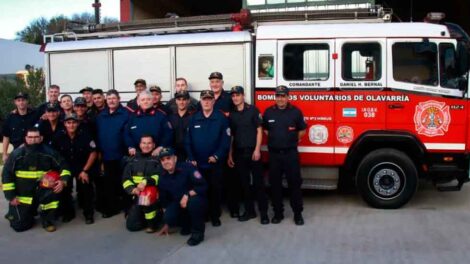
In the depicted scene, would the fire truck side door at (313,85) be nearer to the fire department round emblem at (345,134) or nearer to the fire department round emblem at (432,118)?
the fire department round emblem at (345,134)

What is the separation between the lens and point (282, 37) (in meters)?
7.03

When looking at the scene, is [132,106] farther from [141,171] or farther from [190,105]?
[141,171]

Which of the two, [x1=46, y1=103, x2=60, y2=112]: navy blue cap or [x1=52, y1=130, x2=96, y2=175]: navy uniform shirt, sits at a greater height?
[x1=46, y1=103, x2=60, y2=112]: navy blue cap

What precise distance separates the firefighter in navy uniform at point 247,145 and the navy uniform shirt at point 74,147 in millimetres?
1927

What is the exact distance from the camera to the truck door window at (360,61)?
22.6 feet

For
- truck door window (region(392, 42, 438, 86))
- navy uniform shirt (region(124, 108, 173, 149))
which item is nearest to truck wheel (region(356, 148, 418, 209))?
truck door window (region(392, 42, 438, 86))

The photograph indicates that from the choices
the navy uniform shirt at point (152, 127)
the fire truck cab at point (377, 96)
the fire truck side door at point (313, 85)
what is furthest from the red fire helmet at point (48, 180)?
the fire truck side door at point (313, 85)

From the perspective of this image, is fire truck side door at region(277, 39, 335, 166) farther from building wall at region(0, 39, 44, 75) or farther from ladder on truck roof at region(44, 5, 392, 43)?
building wall at region(0, 39, 44, 75)

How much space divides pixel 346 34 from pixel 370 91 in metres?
0.85

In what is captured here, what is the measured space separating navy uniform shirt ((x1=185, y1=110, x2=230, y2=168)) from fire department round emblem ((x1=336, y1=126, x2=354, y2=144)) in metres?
1.67

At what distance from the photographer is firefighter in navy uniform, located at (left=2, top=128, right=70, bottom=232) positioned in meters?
6.42

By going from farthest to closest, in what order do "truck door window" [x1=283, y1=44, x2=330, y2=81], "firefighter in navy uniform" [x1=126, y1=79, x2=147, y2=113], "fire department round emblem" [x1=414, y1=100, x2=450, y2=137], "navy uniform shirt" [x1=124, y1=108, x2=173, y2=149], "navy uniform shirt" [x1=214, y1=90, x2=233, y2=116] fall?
"firefighter in navy uniform" [x1=126, y1=79, x2=147, y2=113] < "truck door window" [x1=283, y1=44, x2=330, y2=81] < "fire department round emblem" [x1=414, y1=100, x2=450, y2=137] < "navy uniform shirt" [x1=214, y1=90, x2=233, y2=116] < "navy uniform shirt" [x1=124, y1=108, x2=173, y2=149]

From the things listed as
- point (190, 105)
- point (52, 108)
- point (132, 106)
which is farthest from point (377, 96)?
point (52, 108)

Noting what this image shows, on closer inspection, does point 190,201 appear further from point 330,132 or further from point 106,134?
point 330,132
